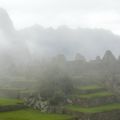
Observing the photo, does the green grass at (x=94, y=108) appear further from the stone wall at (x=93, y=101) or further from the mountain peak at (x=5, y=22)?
the mountain peak at (x=5, y=22)

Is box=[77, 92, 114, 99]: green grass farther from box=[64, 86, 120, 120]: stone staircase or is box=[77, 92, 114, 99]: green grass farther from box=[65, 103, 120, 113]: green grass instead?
box=[65, 103, 120, 113]: green grass

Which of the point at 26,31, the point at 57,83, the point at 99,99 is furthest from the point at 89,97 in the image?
the point at 26,31

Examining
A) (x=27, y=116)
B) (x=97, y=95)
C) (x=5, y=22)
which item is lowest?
(x=27, y=116)

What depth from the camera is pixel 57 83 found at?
134 ft

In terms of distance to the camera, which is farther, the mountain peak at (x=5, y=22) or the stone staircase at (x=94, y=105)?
the mountain peak at (x=5, y=22)

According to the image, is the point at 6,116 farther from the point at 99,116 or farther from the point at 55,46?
the point at 55,46

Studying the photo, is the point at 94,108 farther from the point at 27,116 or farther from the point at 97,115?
the point at 27,116

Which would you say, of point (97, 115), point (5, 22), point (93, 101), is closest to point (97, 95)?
point (93, 101)

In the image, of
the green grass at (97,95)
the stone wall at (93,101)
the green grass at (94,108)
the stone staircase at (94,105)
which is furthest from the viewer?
the green grass at (97,95)

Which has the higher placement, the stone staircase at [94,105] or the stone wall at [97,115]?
the stone staircase at [94,105]

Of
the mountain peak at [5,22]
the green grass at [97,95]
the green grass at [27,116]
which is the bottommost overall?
the green grass at [27,116]

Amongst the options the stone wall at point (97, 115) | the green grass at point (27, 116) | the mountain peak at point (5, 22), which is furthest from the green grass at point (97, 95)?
the mountain peak at point (5, 22)

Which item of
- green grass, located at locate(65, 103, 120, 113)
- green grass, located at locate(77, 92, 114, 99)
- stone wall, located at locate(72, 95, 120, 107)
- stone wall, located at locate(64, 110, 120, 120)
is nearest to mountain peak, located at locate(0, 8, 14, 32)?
green grass, located at locate(77, 92, 114, 99)

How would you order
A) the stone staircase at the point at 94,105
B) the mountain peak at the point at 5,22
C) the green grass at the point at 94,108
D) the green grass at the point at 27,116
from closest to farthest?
the green grass at the point at 27,116 < the stone staircase at the point at 94,105 < the green grass at the point at 94,108 < the mountain peak at the point at 5,22
